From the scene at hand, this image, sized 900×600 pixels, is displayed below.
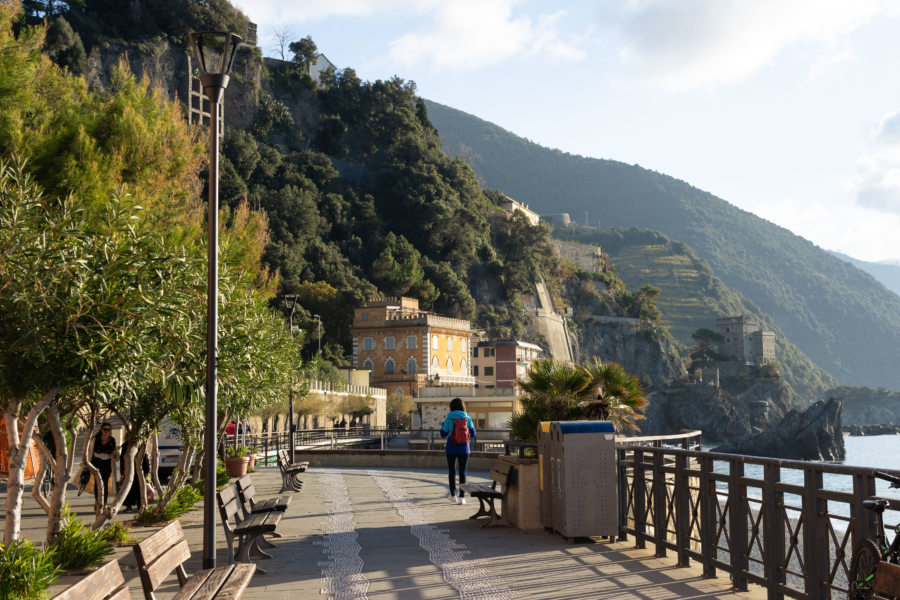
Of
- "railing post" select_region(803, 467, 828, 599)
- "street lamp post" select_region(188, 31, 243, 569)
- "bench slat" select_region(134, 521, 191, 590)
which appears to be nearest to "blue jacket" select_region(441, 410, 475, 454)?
"street lamp post" select_region(188, 31, 243, 569)

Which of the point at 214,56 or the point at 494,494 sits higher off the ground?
the point at 214,56

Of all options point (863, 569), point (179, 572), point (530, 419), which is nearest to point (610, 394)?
point (530, 419)

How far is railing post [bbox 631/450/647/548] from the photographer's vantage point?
371 inches

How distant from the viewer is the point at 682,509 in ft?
27.6

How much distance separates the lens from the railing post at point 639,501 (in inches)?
371

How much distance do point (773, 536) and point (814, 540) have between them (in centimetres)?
62

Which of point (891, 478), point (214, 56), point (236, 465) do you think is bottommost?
point (236, 465)

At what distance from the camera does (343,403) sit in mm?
58875

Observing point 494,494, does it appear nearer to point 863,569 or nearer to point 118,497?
point 118,497

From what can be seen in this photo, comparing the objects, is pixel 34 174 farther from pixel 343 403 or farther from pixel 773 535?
pixel 343 403

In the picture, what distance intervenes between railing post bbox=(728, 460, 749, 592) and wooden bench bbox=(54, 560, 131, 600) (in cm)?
487

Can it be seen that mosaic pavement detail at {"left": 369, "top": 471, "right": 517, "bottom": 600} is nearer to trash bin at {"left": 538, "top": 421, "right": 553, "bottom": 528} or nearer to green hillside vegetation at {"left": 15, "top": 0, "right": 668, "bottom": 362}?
trash bin at {"left": 538, "top": 421, "right": 553, "bottom": 528}

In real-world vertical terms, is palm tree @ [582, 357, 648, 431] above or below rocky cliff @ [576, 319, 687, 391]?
below

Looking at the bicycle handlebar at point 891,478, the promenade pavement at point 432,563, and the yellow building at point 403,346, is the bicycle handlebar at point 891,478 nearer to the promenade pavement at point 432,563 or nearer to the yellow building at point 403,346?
the promenade pavement at point 432,563
